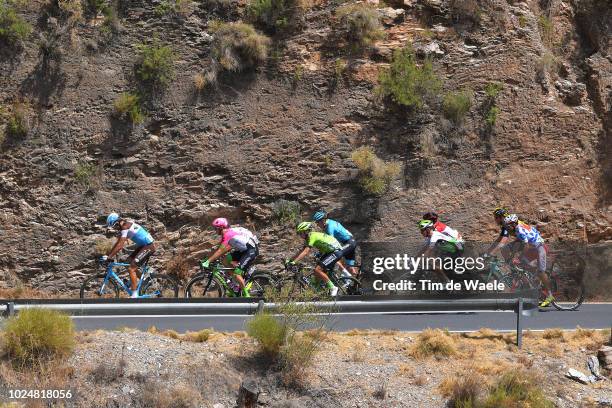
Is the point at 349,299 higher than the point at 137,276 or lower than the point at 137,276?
higher

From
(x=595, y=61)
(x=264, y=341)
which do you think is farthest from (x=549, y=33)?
(x=264, y=341)

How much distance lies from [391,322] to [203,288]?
14.9ft

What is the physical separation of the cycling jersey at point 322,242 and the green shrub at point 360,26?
7.96 m

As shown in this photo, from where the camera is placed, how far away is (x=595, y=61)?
23672mm

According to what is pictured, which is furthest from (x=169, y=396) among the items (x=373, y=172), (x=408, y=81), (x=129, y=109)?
(x=408, y=81)

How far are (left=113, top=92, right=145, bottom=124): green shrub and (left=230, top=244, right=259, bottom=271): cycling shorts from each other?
19.2 ft

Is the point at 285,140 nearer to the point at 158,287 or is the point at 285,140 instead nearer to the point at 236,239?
the point at 236,239

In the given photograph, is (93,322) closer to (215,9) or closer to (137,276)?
(137,276)

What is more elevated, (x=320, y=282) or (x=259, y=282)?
(x=320, y=282)

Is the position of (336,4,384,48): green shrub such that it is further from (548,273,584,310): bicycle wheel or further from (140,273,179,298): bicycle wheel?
(140,273,179,298): bicycle wheel

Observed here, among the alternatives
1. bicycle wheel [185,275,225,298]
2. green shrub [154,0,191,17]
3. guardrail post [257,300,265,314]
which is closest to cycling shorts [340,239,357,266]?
bicycle wheel [185,275,225,298]

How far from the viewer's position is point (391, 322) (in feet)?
44.7

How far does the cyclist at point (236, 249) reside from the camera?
16.2 metres

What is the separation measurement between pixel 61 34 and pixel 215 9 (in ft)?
13.3
